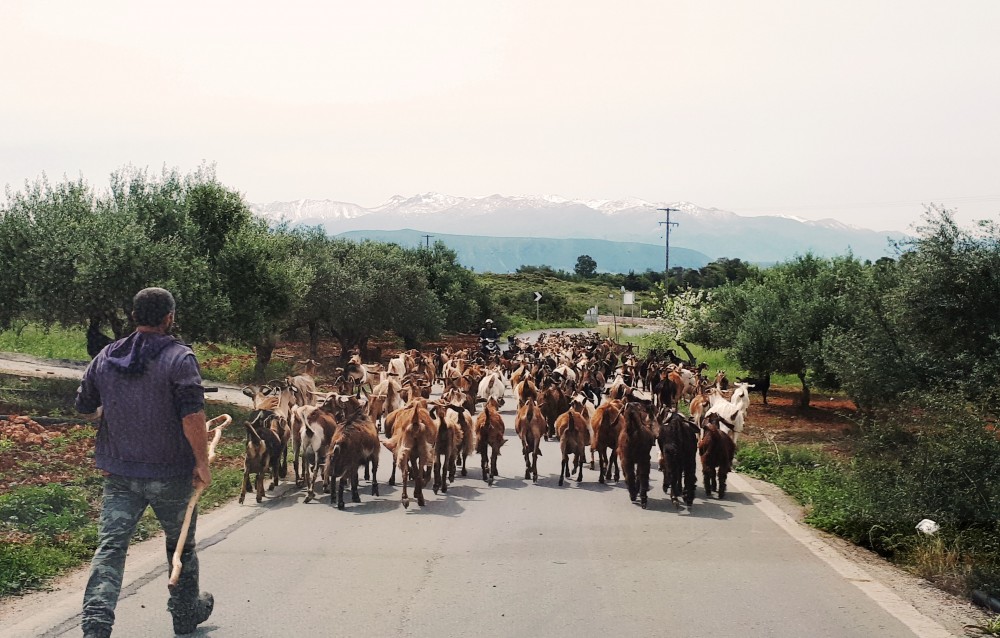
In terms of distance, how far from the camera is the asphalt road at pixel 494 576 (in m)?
6.57

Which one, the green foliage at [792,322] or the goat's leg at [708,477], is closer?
the goat's leg at [708,477]

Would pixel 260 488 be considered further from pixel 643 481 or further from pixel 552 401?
pixel 552 401

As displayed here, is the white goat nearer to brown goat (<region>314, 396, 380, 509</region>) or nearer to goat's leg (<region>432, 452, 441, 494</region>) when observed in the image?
goat's leg (<region>432, 452, 441, 494</region>)

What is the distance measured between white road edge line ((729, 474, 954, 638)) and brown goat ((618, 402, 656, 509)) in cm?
162

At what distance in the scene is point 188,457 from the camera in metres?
5.84

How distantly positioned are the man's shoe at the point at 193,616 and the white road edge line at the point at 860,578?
17.5 ft

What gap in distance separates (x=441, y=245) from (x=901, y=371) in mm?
41360

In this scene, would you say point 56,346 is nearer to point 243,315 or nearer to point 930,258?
point 243,315

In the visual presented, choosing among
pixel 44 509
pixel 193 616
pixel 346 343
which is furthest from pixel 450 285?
pixel 193 616

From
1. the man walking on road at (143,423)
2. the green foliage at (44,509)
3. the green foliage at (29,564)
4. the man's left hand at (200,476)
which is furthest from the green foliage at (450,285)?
the man walking on road at (143,423)

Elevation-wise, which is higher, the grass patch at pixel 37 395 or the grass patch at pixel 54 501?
the grass patch at pixel 54 501

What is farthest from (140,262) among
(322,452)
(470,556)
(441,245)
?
(441,245)

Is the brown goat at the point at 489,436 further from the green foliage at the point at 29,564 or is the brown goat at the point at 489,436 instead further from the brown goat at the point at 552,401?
the green foliage at the point at 29,564

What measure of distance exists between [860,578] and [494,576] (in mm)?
3468
